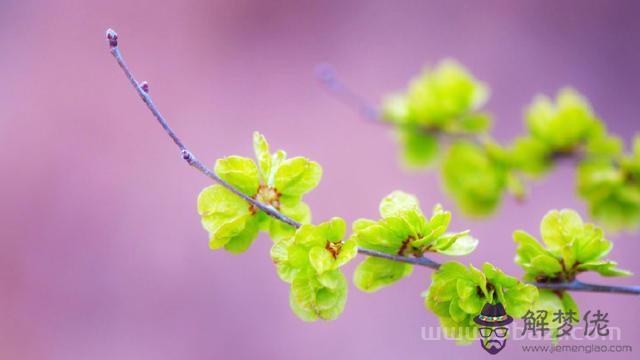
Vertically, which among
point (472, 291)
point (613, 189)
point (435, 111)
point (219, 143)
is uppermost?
point (219, 143)

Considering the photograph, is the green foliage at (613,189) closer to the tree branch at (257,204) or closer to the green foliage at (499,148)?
the green foliage at (499,148)

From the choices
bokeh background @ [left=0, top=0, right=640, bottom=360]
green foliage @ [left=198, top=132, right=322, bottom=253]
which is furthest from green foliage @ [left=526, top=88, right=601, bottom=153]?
bokeh background @ [left=0, top=0, right=640, bottom=360]

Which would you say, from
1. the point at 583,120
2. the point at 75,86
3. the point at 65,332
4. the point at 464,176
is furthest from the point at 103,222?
the point at 583,120

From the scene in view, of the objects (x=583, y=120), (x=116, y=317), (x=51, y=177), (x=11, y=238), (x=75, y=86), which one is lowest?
(x=116, y=317)

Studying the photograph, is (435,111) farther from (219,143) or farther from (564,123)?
(219,143)

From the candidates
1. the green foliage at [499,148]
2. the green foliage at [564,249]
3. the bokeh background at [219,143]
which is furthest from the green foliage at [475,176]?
the bokeh background at [219,143]

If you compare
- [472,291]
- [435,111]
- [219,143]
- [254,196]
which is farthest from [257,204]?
[219,143]

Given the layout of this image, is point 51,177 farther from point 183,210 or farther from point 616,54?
point 616,54

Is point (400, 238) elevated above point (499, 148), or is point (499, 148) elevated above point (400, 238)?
point (499, 148)
